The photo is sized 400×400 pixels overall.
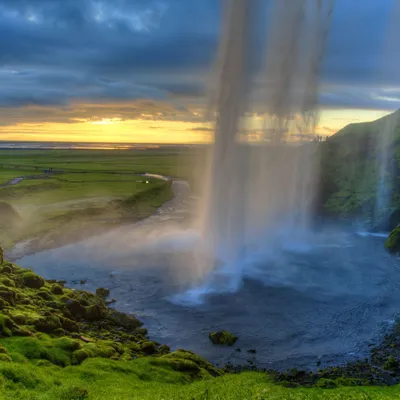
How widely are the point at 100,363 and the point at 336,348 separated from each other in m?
15.8

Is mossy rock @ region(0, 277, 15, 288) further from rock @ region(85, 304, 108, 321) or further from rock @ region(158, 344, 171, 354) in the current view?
rock @ region(158, 344, 171, 354)

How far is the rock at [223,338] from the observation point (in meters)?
28.4

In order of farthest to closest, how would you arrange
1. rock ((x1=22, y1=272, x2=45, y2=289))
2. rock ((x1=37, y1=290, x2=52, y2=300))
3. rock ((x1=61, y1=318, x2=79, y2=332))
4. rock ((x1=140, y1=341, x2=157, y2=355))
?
rock ((x1=22, y1=272, x2=45, y2=289))
rock ((x1=37, y1=290, x2=52, y2=300))
rock ((x1=61, y1=318, x2=79, y2=332))
rock ((x1=140, y1=341, x2=157, y2=355))

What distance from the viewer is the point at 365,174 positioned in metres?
92.1

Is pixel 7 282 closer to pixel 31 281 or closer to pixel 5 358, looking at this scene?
pixel 31 281

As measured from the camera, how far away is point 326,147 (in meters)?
103

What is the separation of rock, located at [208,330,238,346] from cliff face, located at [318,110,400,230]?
170 ft

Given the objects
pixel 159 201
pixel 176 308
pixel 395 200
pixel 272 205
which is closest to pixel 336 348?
pixel 176 308

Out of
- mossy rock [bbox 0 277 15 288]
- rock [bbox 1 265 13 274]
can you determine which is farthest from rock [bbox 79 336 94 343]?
rock [bbox 1 265 13 274]

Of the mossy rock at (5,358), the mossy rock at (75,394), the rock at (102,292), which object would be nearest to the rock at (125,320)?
the rock at (102,292)

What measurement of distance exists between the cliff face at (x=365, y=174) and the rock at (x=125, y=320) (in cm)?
5444

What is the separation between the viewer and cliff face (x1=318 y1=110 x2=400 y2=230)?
78.4m

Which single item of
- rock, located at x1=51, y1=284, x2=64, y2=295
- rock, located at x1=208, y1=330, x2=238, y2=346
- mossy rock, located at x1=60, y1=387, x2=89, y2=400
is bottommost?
rock, located at x1=208, y1=330, x2=238, y2=346

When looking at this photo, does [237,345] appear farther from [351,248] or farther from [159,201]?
[159,201]
